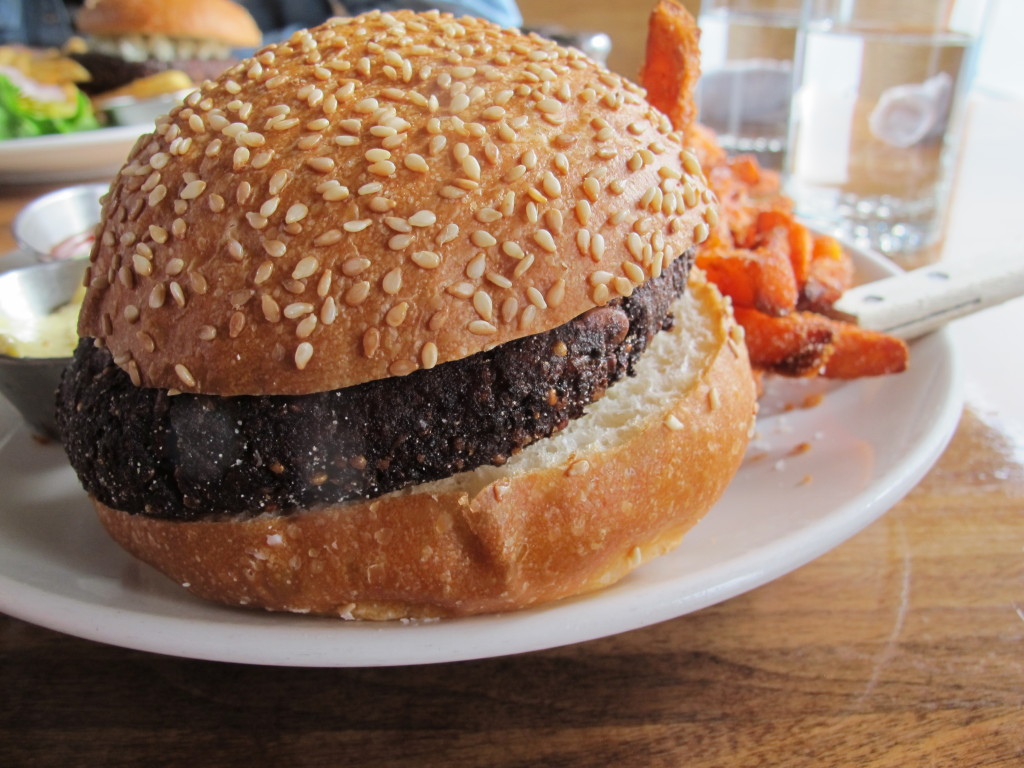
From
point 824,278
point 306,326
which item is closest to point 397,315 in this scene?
point 306,326

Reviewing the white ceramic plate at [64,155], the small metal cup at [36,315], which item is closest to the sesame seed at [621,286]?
the small metal cup at [36,315]

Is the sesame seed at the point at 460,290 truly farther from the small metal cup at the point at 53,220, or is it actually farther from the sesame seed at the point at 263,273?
the small metal cup at the point at 53,220

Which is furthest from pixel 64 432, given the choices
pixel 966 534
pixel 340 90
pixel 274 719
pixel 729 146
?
pixel 729 146

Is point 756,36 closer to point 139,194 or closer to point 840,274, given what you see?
point 840,274

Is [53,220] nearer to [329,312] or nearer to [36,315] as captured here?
[36,315]

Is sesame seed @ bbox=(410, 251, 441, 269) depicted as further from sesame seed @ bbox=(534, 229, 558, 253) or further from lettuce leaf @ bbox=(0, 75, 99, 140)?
lettuce leaf @ bbox=(0, 75, 99, 140)
